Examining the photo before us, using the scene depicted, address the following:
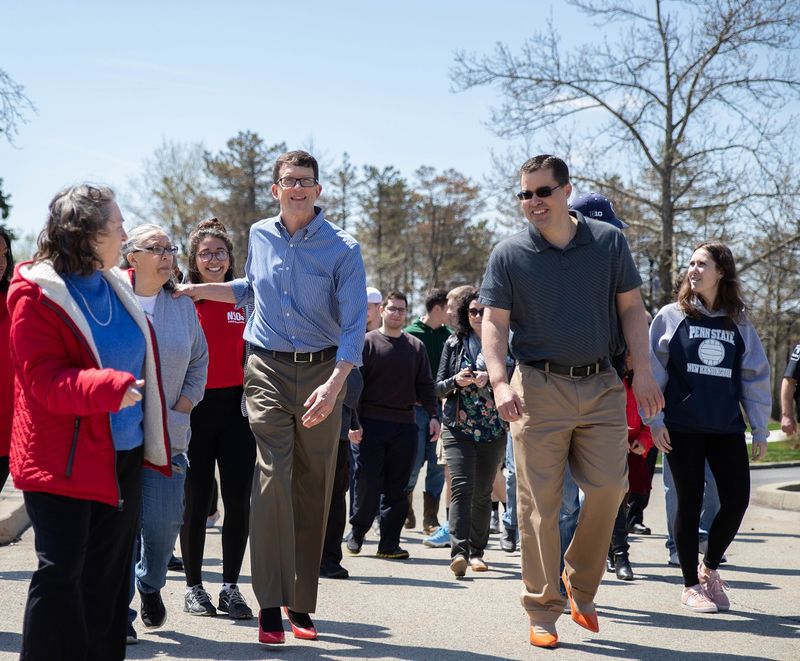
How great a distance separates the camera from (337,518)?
752 cm

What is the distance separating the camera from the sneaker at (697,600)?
602 cm

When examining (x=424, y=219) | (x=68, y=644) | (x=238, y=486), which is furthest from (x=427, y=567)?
(x=424, y=219)

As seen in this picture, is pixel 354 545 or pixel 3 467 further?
pixel 354 545

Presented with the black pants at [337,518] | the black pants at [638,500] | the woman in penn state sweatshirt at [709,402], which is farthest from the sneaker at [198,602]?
the black pants at [638,500]

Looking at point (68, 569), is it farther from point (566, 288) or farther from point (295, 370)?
point (566, 288)

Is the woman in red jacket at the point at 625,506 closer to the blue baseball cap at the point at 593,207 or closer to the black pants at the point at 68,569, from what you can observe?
the blue baseball cap at the point at 593,207

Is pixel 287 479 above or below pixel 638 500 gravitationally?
above

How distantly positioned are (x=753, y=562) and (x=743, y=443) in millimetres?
2301

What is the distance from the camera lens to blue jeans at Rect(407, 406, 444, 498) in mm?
10023

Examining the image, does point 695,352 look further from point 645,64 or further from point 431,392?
point 645,64

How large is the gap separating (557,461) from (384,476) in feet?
11.9

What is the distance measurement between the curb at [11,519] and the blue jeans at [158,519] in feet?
9.69

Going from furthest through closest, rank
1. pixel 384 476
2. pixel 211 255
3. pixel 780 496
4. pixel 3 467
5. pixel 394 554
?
pixel 780 496 < pixel 384 476 < pixel 394 554 < pixel 211 255 < pixel 3 467

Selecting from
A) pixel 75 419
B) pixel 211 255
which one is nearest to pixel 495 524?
pixel 211 255
